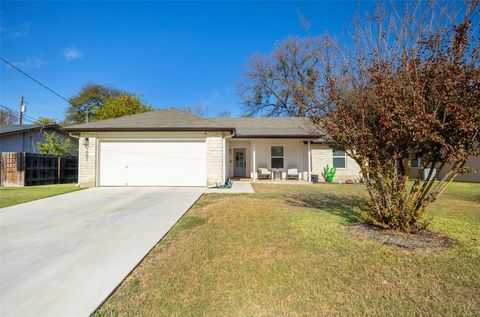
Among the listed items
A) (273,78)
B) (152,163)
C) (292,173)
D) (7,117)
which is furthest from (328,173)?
(7,117)

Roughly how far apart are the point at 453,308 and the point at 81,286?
3834 mm

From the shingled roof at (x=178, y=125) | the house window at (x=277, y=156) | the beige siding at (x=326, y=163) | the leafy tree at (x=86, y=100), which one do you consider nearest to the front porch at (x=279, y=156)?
the house window at (x=277, y=156)

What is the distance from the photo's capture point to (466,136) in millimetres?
3488

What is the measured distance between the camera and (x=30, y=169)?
488 inches

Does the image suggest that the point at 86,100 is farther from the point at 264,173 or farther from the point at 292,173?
the point at 292,173

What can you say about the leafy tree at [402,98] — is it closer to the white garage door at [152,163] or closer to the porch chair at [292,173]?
the white garage door at [152,163]

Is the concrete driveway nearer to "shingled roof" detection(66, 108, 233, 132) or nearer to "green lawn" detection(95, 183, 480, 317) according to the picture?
"green lawn" detection(95, 183, 480, 317)

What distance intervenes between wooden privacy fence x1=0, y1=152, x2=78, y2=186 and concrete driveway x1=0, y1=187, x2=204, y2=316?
7.44 meters

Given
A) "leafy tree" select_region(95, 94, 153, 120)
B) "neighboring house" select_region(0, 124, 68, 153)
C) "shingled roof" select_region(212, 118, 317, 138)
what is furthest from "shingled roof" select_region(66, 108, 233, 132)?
"leafy tree" select_region(95, 94, 153, 120)

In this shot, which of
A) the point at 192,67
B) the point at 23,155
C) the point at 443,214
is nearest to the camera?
the point at 443,214

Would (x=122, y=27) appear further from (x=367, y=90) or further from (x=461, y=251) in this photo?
(x=461, y=251)

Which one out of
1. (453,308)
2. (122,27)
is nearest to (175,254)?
(453,308)

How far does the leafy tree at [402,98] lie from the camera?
347cm

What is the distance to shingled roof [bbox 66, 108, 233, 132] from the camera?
1018 cm
